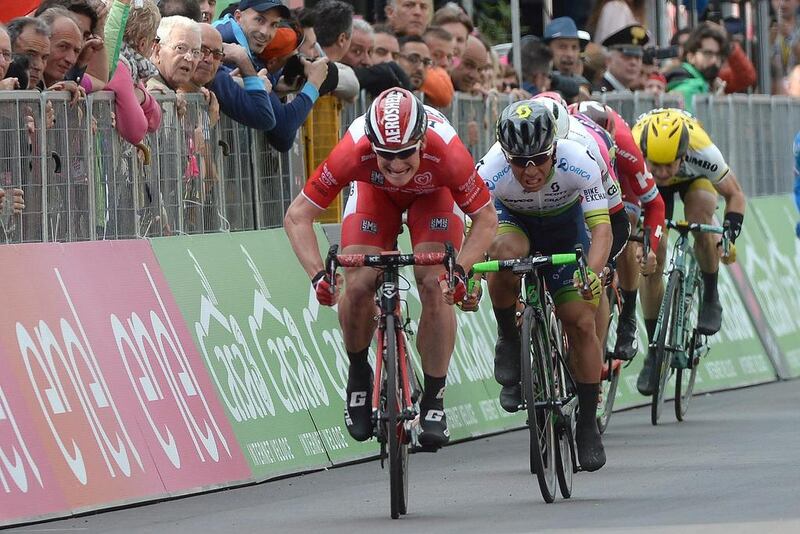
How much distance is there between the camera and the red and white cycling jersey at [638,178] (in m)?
13.5

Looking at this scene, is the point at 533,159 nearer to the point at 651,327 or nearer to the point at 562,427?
the point at 562,427

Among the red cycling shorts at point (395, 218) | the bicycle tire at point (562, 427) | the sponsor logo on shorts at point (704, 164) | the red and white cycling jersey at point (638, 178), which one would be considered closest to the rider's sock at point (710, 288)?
the sponsor logo on shorts at point (704, 164)

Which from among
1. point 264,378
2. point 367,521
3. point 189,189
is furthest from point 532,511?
point 189,189

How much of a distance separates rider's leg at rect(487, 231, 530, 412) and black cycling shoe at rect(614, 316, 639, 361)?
2690 millimetres

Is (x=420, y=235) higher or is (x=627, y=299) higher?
(x=420, y=235)

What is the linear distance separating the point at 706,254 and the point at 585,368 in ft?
15.6

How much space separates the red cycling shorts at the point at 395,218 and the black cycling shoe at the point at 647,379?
14.5 ft

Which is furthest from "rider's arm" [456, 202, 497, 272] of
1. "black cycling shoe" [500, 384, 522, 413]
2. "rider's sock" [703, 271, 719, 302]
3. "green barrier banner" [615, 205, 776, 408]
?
"green barrier banner" [615, 205, 776, 408]

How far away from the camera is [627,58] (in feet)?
64.2

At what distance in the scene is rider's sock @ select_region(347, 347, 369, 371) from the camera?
10.1m

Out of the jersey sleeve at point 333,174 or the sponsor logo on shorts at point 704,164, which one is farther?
the sponsor logo on shorts at point 704,164

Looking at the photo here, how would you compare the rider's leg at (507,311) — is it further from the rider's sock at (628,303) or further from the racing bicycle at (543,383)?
the rider's sock at (628,303)

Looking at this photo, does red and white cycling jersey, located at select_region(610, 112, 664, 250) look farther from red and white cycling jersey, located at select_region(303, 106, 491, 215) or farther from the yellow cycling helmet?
red and white cycling jersey, located at select_region(303, 106, 491, 215)

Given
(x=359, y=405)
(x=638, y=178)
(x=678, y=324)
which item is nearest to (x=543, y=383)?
(x=359, y=405)
